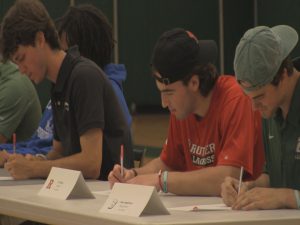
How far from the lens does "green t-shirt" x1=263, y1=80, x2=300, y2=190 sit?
2711 mm

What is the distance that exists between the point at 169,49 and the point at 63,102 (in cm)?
82

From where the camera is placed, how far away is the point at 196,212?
250 centimetres

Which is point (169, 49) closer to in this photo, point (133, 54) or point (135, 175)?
point (135, 175)

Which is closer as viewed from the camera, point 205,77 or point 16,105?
point 205,77

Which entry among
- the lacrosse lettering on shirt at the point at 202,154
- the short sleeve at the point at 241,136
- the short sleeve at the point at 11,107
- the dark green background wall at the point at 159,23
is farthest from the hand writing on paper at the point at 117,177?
the dark green background wall at the point at 159,23

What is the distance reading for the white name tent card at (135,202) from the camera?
7.91 feet

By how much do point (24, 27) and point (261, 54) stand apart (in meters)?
1.35

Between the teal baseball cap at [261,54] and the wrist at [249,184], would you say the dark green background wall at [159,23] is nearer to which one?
the wrist at [249,184]

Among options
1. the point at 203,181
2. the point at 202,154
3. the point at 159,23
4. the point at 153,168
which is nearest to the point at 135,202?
the point at 203,181

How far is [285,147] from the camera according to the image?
9.07 ft

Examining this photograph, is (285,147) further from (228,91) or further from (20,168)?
(20,168)

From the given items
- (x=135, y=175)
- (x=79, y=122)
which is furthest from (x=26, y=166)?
(x=135, y=175)

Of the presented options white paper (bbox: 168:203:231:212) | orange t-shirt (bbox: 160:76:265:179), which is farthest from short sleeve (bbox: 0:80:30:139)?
white paper (bbox: 168:203:231:212)

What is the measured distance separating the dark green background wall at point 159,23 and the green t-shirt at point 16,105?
556cm
